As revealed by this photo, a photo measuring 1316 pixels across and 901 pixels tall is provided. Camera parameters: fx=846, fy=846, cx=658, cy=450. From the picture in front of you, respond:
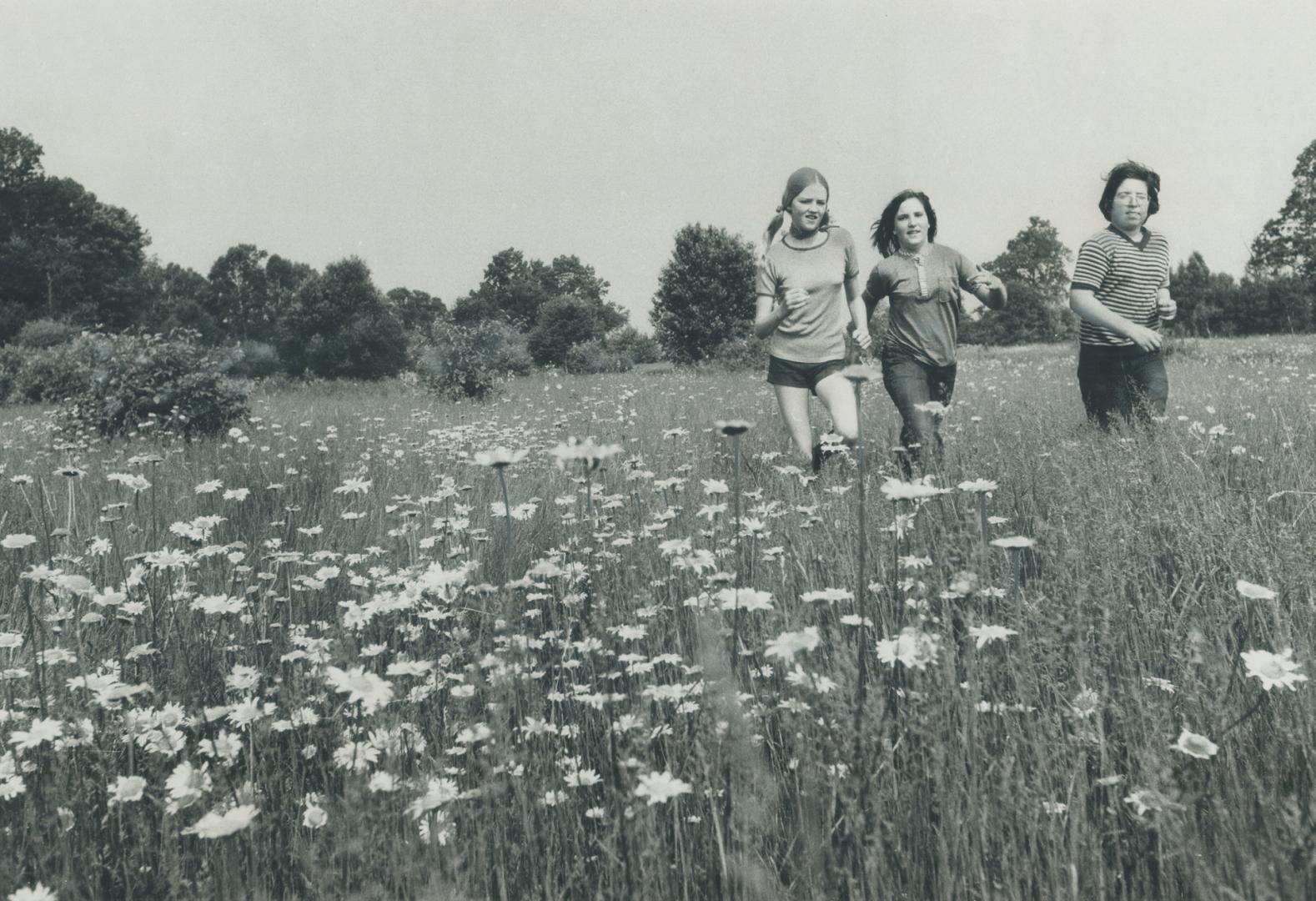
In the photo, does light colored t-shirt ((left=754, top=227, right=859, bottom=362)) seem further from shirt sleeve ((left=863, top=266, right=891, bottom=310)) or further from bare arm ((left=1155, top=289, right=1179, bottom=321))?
bare arm ((left=1155, top=289, right=1179, bottom=321))

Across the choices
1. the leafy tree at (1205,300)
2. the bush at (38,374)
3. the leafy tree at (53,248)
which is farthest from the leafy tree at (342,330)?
the leafy tree at (1205,300)

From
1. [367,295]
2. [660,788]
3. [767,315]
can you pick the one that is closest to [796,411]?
[767,315]

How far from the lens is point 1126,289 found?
4.86 meters

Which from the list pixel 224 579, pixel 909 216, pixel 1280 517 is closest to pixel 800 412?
pixel 909 216

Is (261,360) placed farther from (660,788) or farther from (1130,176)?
(660,788)

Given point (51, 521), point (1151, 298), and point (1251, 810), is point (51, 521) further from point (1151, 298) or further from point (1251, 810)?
point (1151, 298)

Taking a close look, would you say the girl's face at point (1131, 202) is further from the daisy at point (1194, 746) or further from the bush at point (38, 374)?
the bush at point (38, 374)

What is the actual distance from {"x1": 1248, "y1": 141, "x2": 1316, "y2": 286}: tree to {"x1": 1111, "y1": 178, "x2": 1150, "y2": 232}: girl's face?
34.9 meters

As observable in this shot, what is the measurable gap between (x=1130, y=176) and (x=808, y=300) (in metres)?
1.91

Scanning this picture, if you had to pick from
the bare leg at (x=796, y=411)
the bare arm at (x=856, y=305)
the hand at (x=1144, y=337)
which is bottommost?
the bare leg at (x=796, y=411)

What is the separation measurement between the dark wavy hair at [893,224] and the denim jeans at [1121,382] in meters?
1.15

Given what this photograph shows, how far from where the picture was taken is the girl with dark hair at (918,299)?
5031 mm

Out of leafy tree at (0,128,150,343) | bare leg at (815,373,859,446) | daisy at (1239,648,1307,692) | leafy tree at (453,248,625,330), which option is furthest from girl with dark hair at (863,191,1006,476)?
leafy tree at (453,248,625,330)

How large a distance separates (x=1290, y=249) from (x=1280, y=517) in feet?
128
